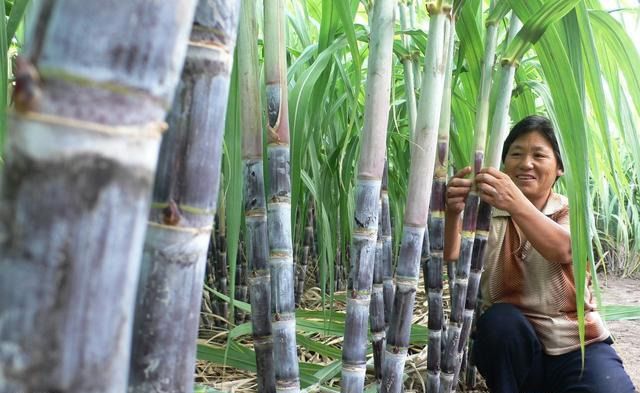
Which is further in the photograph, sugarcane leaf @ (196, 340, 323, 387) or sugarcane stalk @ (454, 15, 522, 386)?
sugarcane leaf @ (196, 340, 323, 387)

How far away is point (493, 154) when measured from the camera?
705 mm

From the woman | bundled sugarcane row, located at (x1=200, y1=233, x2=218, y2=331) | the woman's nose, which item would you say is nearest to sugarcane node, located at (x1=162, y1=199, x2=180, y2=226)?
the woman

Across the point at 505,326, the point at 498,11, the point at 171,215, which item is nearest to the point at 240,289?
the point at 505,326

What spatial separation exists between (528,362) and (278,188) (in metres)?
0.73

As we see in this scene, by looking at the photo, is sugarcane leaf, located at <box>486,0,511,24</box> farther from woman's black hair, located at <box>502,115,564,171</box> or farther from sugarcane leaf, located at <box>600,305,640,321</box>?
sugarcane leaf, located at <box>600,305,640,321</box>

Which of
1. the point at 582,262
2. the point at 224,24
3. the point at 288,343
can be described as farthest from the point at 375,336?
the point at 224,24

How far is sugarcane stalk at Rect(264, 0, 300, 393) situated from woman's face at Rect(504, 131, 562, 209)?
57 cm

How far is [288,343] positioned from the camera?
0.55m

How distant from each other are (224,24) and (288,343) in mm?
385

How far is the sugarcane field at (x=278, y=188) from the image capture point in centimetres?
15

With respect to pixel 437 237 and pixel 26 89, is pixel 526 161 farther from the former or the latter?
pixel 26 89

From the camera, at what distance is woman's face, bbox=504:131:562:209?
3.21ft

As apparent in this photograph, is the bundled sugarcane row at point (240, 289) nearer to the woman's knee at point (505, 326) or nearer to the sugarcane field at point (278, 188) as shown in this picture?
the sugarcane field at point (278, 188)

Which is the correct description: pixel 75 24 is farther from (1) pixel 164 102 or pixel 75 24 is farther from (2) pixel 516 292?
(2) pixel 516 292
